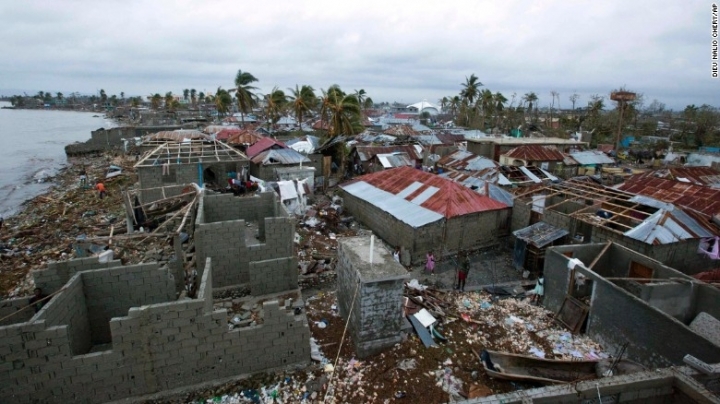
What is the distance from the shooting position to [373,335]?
8.77 meters

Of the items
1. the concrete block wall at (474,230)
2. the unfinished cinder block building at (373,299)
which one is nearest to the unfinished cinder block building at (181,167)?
the unfinished cinder block building at (373,299)

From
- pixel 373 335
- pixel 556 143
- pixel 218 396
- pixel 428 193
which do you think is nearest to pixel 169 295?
pixel 218 396

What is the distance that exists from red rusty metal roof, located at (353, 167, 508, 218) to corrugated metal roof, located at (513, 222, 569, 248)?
184cm

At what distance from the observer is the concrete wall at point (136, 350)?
6680 millimetres

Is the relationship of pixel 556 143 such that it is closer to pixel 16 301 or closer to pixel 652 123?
pixel 652 123

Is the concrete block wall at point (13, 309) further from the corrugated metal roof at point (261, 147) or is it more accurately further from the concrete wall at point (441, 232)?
the corrugated metal roof at point (261, 147)

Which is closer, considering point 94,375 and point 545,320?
point 94,375

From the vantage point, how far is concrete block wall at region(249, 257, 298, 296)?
35.2 feet

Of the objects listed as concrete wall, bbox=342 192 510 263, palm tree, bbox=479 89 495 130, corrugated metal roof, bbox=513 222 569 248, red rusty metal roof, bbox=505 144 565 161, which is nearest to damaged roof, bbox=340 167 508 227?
concrete wall, bbox=342 192 510 263

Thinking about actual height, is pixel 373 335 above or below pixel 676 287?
below

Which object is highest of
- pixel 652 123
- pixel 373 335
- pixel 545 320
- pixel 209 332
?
pixel 652 123

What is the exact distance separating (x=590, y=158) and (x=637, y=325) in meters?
29.5

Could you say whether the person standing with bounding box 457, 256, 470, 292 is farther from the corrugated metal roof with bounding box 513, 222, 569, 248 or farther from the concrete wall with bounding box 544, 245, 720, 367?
the corrugated metal roof with bounding box 513, 222, 569, 248

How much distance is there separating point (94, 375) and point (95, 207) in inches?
769
